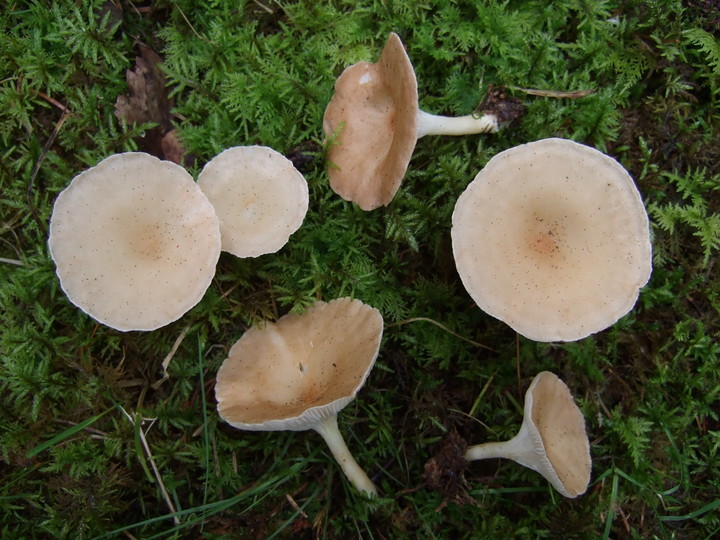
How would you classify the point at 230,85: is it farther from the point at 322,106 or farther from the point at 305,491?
the point at 305,491

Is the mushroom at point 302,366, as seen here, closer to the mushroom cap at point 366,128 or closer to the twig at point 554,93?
the mushroom cap at point 366,128

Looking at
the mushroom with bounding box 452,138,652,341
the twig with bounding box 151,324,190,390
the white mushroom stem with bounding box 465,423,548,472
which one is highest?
the mushroom with bounding box 452,138,652,341

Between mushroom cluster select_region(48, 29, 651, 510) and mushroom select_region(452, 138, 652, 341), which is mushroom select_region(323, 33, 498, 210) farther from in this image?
mushroom select_region(452, 138, 652, 341)

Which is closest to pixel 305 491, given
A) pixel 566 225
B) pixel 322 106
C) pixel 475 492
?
pixel 475 492

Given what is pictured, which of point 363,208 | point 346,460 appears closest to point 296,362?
point 346,460

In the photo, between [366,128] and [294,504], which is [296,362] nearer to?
[294,504]

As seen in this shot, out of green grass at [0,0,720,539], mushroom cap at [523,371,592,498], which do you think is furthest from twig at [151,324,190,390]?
mushroom cap at [523,371,592,498]

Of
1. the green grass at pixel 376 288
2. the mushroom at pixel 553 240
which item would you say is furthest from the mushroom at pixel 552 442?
the mushroom at pixel 553 240
